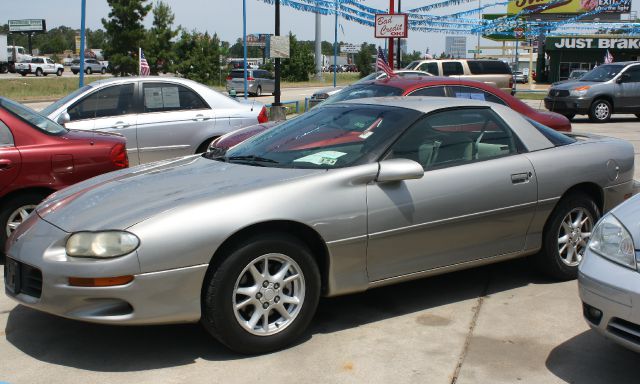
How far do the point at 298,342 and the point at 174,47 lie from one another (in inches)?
1787

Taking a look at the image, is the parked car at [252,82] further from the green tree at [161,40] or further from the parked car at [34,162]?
the parked car at [34,162]

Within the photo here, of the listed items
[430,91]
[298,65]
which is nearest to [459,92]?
[430,91]

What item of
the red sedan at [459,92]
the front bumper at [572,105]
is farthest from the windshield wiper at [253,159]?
the front bumper at [572,105]

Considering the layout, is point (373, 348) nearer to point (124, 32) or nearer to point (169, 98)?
point (169, 98)

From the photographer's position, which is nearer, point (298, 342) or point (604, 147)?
point (298, 342)

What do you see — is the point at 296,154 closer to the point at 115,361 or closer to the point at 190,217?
the point at 190,217

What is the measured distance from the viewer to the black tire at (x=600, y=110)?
19562 millimetres

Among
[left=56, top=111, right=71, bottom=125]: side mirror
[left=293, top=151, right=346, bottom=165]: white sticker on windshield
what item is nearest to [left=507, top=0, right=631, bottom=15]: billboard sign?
[left=56, top=111, right=71, bottom=125]: side mirror

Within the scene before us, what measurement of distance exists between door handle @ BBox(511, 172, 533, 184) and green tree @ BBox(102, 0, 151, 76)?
41105 mm

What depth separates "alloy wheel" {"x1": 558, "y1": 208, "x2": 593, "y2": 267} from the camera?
530 cm

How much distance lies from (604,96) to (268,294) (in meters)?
17.8

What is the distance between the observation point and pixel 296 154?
15.6 feet

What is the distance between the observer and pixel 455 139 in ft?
16.2

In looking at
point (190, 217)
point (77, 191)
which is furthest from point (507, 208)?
point (77, 191)
